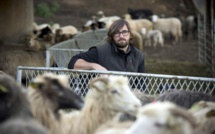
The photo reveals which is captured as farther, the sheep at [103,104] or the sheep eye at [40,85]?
the sheep at [103,104]

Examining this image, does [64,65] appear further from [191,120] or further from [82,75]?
[191,120]

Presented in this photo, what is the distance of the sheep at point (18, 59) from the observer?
1315cm

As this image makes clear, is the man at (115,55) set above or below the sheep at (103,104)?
above

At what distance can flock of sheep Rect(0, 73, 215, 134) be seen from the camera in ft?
15.2

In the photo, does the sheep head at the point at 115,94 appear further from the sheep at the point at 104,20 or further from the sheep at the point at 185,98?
the sheep at the point at 104,20

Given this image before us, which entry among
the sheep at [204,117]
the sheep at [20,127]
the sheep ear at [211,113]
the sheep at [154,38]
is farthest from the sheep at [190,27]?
the sheep at [20,127]

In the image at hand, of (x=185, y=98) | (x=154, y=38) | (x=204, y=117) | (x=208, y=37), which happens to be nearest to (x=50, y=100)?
(x=204, y=117)

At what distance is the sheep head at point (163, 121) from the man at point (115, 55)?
136 inches

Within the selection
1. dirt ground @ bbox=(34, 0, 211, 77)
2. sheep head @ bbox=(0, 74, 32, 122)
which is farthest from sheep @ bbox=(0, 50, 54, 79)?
sheep head @ bbox=(0, 74, 32, 122)

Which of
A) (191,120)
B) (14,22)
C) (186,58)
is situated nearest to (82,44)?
(14,22)

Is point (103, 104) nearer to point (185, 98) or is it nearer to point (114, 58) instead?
point (185, 98)

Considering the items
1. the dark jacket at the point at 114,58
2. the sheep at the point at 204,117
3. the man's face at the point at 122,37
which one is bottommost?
the sheep at the point at 204,117

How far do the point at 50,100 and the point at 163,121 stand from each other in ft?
4.67

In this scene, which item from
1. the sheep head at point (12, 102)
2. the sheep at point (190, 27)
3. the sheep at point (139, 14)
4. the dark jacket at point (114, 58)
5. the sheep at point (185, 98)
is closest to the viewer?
the sheep head at point (12, 102)
